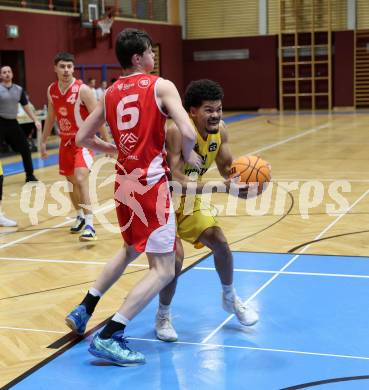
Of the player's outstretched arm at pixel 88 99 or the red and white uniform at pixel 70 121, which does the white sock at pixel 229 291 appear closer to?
the player's outstretched arm at pixel 88 99

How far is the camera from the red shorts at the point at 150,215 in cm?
375

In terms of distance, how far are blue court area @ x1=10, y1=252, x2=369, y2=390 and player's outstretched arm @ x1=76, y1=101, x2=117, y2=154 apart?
120 centimetres

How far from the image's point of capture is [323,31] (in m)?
25.4

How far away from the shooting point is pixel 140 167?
12.3ft

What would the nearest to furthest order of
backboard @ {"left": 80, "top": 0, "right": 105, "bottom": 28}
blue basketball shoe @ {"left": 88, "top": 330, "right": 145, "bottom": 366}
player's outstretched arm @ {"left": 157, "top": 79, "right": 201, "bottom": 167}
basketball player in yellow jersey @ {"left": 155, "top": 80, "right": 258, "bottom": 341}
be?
player's outstretched arm @ {"left": 157, "top": 79, "right": 201, "bottom": 167}, blue basketball shoe @ {"left": 88, "top": 330, "right": 145, "bottom": 366}, basketball player in yellow jersey @ {"left": 155, "top": 80, "right": 258, "bottom": 341}, backboard @ {"left": 80, "top": 0, "right": 105, "bottom": 28}

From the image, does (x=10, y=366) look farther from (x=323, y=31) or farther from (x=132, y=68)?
(x=323, y=31)

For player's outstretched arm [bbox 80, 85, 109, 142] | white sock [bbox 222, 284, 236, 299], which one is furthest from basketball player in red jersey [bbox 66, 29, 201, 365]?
player's outstretched arm [bbox 80, 85, 109, 142]

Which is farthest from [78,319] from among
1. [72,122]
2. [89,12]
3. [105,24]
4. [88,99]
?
[105,24]

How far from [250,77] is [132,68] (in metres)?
23.4

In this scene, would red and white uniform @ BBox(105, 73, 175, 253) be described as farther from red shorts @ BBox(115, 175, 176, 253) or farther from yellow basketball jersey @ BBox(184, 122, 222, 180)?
yellow basketball jersey @ BBox(184, 122, 222, 180)

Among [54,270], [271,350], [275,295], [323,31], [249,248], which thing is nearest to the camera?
[271,350]

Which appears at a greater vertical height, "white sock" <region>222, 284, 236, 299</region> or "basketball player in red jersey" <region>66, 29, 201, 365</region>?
"basketball player in red jersey" <region>66, 29, 201, 365</region>

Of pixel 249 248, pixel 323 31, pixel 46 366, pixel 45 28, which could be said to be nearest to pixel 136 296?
pixel 46 366

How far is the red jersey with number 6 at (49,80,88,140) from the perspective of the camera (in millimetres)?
6949
